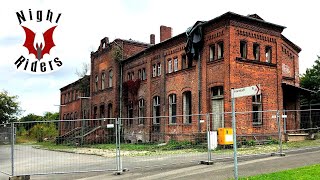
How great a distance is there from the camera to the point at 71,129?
12555mm

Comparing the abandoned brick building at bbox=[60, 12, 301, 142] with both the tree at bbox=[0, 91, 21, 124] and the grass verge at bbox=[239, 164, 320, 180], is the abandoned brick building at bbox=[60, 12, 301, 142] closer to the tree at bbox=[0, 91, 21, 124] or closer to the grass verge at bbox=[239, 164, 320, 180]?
the grass verge at bbox=[239, 164, 320, 180]

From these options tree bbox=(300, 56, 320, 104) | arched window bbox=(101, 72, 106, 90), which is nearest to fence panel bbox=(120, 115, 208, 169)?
A: arched window bbox=(101, 72, 106, 90)

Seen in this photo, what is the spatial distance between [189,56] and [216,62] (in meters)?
2.90

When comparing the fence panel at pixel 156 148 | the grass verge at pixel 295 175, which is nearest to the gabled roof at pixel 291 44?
the fence panel at pixel 156 148

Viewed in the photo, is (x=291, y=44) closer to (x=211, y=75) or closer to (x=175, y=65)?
(x=175, y=65)

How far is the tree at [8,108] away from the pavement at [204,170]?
4886 centimetres

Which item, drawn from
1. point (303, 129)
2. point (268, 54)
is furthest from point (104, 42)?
point (303, 129)

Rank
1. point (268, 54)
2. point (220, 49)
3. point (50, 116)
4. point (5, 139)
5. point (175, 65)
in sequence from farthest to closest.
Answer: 1. point (50, 116)
2. point (175, 65)
3. point (268, 54)
4. point (220, 49)
5. point (5, 139)

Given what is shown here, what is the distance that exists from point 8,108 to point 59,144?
167 ft

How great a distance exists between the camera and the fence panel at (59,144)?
1184 cm

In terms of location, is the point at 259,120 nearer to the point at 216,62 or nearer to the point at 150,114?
the point at 216,62

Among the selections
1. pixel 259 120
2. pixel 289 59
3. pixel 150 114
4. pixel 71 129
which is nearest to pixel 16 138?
pixel 71 129

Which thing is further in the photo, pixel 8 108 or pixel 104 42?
pixel 8 108

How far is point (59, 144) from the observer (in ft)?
41.4
